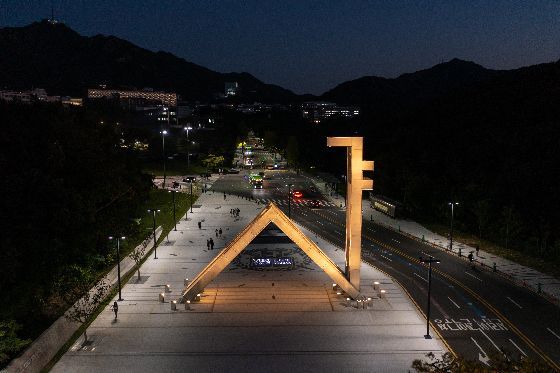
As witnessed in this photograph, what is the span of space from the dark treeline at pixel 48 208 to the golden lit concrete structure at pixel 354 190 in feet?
54.3

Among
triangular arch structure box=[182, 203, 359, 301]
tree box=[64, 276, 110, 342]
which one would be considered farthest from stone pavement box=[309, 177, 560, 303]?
tree box=[64, 276, 110, 342]

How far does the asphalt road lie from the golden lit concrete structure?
4.65 m

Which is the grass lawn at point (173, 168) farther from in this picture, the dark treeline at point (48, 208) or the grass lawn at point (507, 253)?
the dark treeline at point (48, 208)

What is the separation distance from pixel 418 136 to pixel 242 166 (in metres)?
50.7

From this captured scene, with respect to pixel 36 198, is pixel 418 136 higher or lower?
higher

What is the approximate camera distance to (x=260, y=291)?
33.0 metres

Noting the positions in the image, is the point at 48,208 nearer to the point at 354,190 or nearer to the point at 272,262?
the point at 272,262

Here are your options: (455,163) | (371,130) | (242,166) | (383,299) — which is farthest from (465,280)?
(242,166)

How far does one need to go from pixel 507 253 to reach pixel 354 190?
2023cm

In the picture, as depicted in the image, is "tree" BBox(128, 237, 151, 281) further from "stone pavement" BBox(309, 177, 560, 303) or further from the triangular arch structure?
"stone pavement" BBox(309, 177, 560, 303)

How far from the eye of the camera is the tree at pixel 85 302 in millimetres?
25478

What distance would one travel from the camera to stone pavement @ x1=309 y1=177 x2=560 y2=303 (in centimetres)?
3451

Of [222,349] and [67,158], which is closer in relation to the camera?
[222,349]

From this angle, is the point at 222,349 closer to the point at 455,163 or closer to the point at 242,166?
the point at 455,163
